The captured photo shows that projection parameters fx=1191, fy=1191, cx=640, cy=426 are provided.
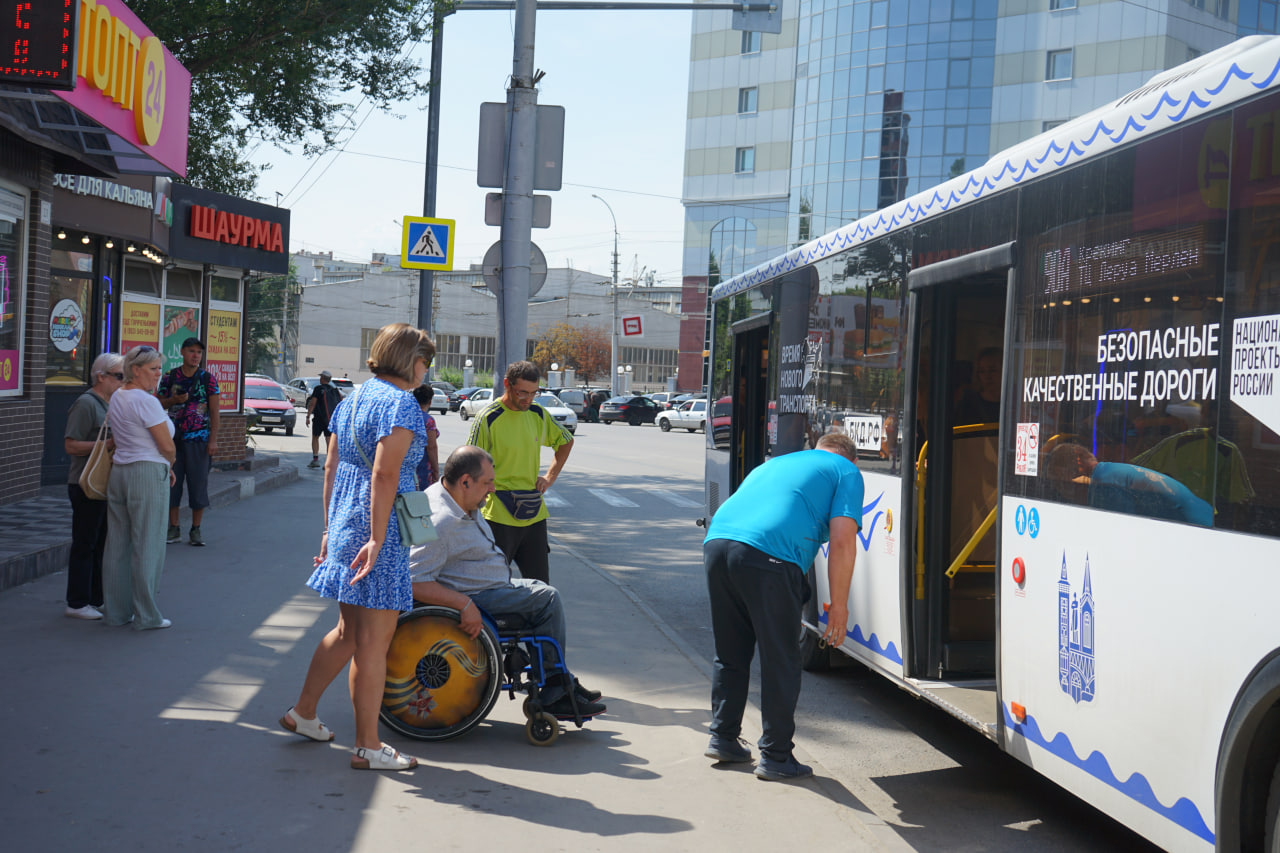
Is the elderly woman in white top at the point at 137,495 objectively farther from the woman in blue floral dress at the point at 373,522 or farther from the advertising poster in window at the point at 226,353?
the advertising poster in window at the point at 226,353

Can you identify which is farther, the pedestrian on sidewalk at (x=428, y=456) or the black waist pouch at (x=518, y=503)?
the black waist pouch at (x=518, y=503)

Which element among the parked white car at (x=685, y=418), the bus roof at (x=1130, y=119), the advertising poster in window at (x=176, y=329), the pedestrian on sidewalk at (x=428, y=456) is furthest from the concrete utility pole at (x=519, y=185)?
the parked white car at (x=685, y=418)

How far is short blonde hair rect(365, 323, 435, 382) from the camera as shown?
16.2ft

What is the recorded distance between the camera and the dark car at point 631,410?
180ft

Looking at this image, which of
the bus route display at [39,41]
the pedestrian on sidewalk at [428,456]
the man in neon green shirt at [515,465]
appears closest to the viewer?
the pedestrian on sidewalk at [428,456]

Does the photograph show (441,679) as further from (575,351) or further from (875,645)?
(575,351)

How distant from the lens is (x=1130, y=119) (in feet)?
13.4

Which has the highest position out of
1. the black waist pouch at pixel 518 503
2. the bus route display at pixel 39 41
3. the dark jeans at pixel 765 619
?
the bus route display at pixel 39 41

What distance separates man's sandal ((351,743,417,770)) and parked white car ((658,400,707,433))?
44250 mm

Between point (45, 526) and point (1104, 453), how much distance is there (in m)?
9.43

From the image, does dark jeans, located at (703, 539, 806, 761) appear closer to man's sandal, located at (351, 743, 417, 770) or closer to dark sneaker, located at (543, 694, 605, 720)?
dark sneaker, located at (543, 694, 605, 720)

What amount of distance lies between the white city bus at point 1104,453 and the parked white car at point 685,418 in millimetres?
43156

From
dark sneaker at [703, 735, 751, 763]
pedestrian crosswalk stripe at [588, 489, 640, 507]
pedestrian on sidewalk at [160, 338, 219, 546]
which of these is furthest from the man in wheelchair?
pedestrian crosswalk stripe at [588, 489, 640, 507]

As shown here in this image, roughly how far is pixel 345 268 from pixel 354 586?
178805mm
